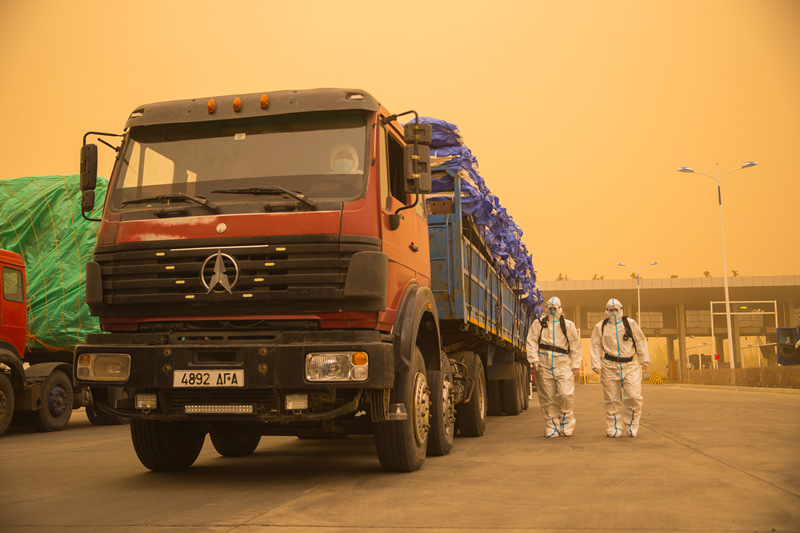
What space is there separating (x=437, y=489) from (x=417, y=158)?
8.46ft

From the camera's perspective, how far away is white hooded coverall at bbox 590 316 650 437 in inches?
419

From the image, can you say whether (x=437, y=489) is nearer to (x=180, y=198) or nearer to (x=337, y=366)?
(x=337, y=366)

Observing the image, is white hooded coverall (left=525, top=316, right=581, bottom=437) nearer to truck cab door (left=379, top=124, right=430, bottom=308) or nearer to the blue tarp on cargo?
the blue tarp on cargo

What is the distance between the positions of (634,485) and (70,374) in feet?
34.5

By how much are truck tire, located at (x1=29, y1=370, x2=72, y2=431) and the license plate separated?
7.89m

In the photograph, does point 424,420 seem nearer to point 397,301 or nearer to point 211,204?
point 397,301

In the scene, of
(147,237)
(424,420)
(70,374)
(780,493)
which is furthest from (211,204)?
(70,374)

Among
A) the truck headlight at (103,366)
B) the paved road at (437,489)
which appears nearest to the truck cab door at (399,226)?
the paved road at (437,489)

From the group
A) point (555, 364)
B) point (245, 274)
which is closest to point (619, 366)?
point (555, 364)

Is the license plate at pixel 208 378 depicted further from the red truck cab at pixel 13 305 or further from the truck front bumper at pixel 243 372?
the red truck cab at pixel 13 305

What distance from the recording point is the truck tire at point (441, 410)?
778cm

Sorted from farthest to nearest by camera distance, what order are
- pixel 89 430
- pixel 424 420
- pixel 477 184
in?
pixel 89 430 < pixel 477 184 < pixel 424 420

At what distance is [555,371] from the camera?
434 inches

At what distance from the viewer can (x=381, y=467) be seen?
727 centimetres
